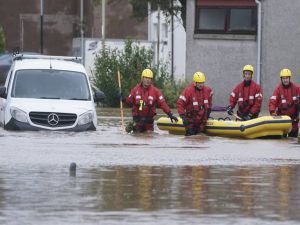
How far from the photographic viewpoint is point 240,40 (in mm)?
41094

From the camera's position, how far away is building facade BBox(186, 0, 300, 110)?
40.4 metres

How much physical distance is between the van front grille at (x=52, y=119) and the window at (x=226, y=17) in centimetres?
1657

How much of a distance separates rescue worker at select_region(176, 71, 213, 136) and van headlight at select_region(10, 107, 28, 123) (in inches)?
125

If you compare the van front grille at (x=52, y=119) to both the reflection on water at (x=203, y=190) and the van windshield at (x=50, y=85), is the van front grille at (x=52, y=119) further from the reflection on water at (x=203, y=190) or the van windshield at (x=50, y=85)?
the reflection on water at (x=203, y=190)

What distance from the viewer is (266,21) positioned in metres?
40.4

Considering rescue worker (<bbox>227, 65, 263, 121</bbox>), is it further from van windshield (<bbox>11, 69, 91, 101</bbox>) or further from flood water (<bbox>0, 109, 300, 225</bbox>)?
van windshield (<bbox>11, 69, 91, 101</bbox>)

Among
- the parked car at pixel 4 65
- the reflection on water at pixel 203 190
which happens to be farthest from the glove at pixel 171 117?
the parked car at pixel 4 65

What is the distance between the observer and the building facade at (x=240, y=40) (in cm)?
4044

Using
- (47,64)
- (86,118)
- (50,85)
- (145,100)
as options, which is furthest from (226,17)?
(86,118)

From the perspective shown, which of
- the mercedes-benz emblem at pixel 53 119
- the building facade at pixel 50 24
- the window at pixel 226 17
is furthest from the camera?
the building facade at pixel 50 24

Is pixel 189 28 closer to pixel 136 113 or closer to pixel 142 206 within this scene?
pixel 136 113

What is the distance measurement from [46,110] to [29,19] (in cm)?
5276

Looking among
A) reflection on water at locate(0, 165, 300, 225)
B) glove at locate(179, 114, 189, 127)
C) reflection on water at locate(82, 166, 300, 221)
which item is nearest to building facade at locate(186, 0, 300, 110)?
glove at locate(179, 114, 189, 127)

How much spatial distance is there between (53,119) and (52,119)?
20mm
